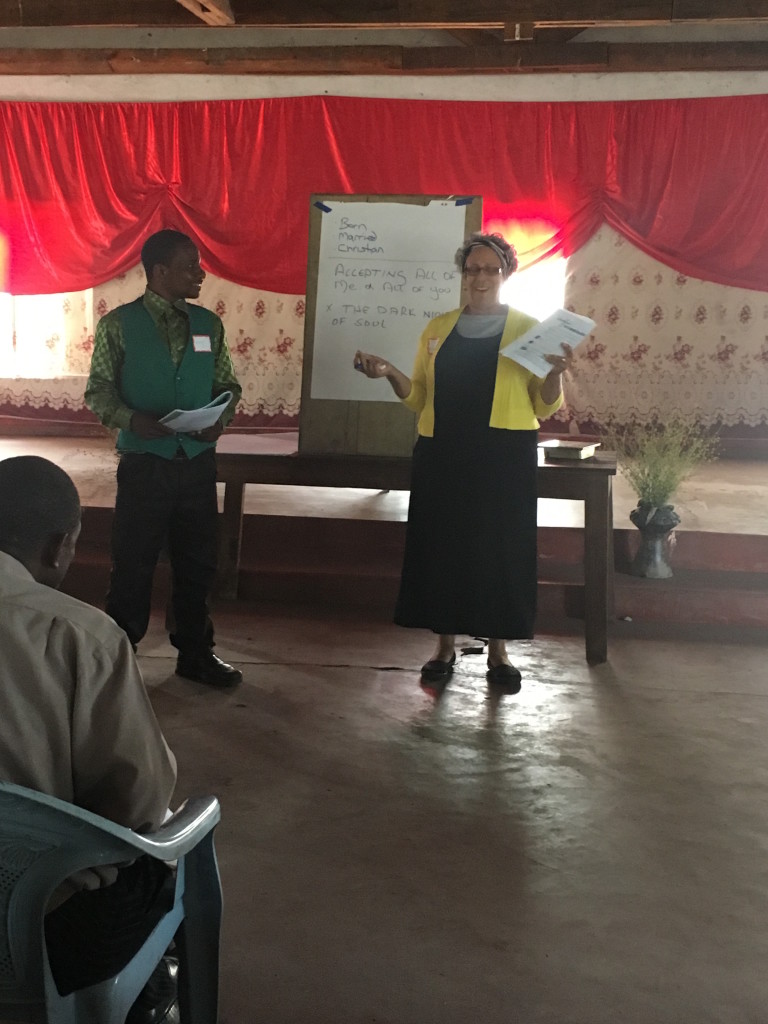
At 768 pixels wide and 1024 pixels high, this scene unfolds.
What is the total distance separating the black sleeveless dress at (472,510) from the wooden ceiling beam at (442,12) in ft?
10.8

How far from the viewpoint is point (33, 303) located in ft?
25.4

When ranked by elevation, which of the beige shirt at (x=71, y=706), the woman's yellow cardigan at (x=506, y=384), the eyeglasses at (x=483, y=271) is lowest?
the beige shirt at (x=71, y=706)

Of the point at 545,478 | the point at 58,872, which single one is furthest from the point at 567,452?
the point at 58,872

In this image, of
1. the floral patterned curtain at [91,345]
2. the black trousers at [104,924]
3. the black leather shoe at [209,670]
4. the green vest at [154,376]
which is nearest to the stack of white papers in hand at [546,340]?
the green vest at [154,376]

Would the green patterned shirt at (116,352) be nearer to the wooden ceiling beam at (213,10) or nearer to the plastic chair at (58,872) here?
the plastic chair at (58,872)

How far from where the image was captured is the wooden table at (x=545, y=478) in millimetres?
3805

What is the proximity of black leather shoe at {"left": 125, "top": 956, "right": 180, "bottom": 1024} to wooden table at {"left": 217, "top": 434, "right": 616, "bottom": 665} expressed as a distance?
243 centimetres

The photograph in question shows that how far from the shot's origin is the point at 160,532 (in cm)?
325

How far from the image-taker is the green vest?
3.15 m

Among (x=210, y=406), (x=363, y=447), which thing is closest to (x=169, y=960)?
(x=210, y=406)

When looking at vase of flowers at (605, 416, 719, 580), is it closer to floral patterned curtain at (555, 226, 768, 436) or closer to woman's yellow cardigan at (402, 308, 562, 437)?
woman's yellow cardigan at (402, 308, 562, 437)

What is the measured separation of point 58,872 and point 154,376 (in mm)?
2190

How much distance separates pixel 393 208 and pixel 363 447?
3.02ft

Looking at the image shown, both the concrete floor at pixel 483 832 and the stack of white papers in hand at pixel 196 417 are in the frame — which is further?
the stack of white papers in hand at pixel 196 417
